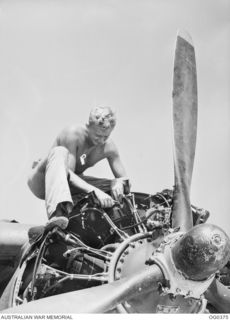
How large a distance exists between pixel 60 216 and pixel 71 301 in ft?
3.21

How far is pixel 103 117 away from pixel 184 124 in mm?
846

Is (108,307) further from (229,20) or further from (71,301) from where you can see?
(229,20)

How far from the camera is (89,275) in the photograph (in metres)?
3.62

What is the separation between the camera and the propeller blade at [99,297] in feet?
9.86

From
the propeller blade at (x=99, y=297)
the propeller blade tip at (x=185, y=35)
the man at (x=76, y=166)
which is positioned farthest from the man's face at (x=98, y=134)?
the propeller blade at (x=99, y=297)

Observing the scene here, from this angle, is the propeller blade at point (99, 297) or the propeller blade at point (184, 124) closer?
the propeller blade at point (99, 297)

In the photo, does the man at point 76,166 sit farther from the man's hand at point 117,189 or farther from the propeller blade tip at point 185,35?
the propeller blade tip at point 185,35

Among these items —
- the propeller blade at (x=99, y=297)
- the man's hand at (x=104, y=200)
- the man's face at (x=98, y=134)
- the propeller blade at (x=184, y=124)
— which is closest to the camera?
the propeller blade at (x=99, y=297)

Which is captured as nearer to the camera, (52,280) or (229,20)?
(52,280)

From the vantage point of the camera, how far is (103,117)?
4.68m

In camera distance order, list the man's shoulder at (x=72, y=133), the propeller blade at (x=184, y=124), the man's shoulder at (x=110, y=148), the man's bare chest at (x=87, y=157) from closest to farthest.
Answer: the propeller blade at (x=184, y=124)
the man's shoulder at (x=72, y=133)
the man's bare chest at (x=87, y=157)
the man's shoulder at (x=110, y=148)

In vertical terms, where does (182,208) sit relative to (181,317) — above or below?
above

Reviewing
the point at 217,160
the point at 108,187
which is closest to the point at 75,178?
the point at 108,187

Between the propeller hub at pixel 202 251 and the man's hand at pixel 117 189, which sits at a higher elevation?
the man's hand at pixel 117 189
